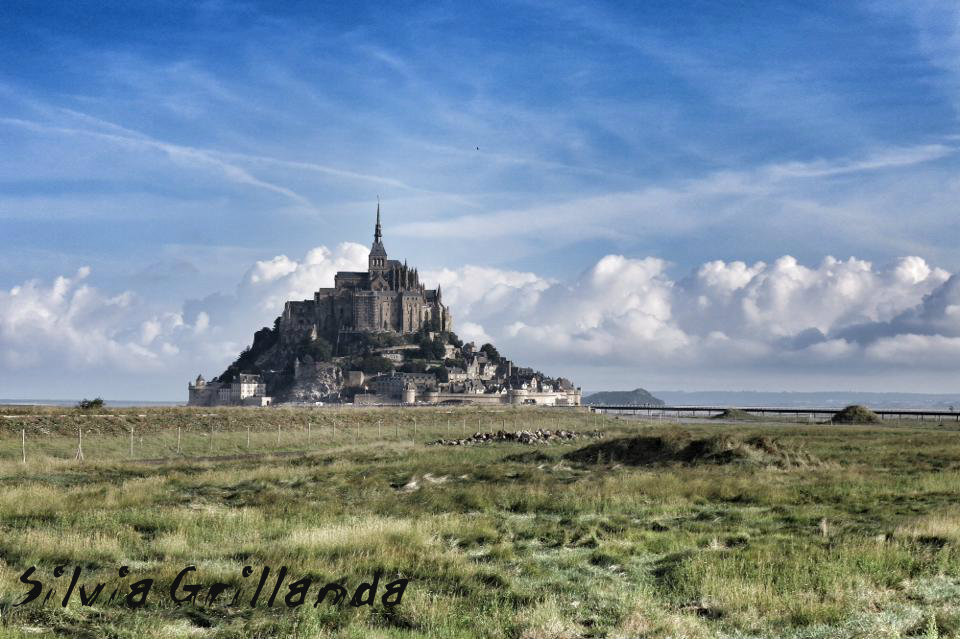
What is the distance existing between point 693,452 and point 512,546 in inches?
825

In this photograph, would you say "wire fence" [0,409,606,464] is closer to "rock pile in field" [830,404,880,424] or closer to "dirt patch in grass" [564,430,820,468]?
"dirt patch in grass" [564,430,820,468]

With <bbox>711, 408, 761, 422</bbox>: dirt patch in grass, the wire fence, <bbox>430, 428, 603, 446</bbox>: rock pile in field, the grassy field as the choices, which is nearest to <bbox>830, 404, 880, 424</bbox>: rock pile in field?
<bbox>711, 408, 761, 422</bbox>: dirt patch in grass

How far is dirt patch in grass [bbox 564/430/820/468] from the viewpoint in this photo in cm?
3359

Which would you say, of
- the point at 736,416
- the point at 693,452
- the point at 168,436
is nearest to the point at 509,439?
the point at 168,436

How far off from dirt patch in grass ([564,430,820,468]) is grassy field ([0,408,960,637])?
2.08ft

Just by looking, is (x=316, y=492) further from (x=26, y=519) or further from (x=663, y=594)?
(x=663, y=594)

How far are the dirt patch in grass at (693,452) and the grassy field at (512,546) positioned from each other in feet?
2.08

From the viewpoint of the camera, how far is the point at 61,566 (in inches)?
542

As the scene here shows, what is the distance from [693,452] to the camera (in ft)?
116

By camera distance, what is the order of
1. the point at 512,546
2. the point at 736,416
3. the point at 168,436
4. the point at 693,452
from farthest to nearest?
the point at 736,416 → the point at 168,436 → the point at 693,452 → the point at 512,546

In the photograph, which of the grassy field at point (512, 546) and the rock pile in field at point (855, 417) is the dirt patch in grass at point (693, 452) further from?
the rock pile in field at point (855, 417)

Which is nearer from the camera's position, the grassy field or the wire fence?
the grassy field

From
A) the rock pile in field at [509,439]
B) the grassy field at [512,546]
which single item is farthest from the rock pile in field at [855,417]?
the grassy field at [512,546]

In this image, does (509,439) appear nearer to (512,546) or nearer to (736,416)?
(512,546)
